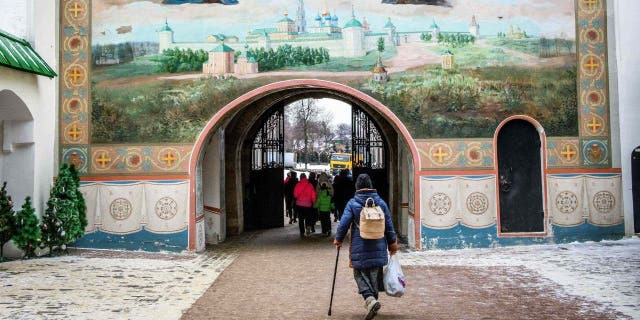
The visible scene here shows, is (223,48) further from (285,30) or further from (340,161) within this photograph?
(340,161)

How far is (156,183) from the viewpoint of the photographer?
12.8m

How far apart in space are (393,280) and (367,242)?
1.74 ft

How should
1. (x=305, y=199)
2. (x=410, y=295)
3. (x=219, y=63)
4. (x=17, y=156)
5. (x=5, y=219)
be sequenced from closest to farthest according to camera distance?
(x=410, y=295)
(x=5, y=219)
(x=17, y=156)
(x=219, y=63)
(x=305, y=199)

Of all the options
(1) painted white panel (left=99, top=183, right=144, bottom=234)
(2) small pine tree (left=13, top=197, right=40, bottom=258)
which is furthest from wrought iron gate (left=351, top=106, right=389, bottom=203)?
(2) small pine tree (left=13, top=197, right=40, bottom=258)

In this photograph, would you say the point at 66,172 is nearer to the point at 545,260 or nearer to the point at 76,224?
the point at 76,224

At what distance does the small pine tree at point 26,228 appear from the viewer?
36.6ft

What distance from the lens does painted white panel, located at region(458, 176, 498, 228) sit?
1275 centimetres

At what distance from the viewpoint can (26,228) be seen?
1116 cm

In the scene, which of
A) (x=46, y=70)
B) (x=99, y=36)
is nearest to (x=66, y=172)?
(x=46, y=70)

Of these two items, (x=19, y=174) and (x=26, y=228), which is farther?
(x=19, y=174)

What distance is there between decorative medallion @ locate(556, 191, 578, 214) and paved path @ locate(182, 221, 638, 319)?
256cm

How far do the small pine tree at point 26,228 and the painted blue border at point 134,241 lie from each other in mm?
1578

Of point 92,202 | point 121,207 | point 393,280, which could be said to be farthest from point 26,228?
point 393,280

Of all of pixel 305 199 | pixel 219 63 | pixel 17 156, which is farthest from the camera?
pixel 305 199
